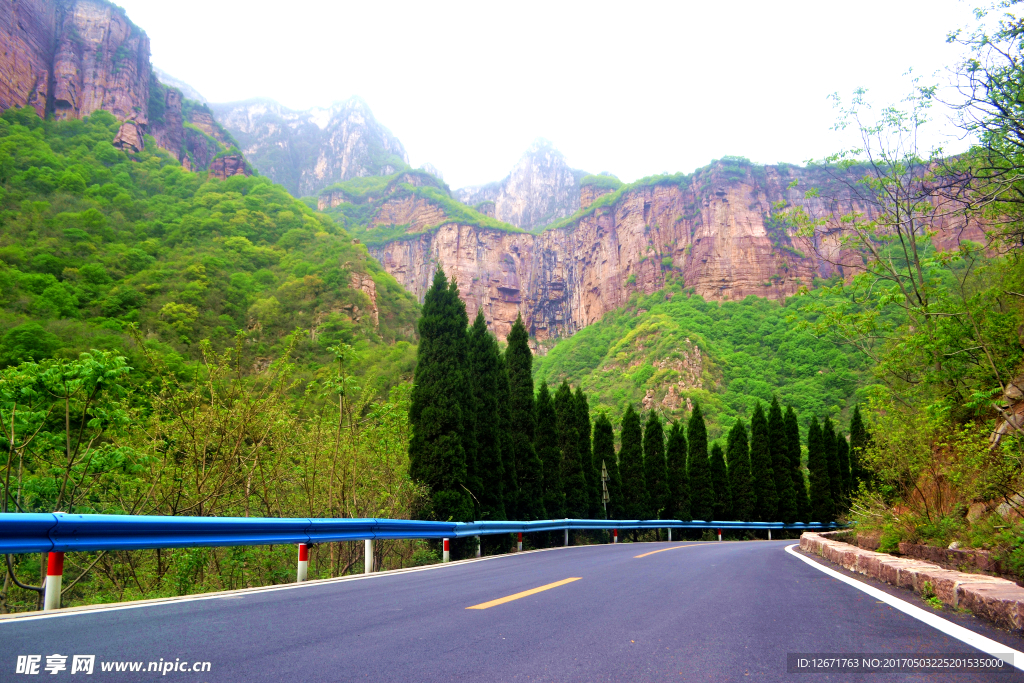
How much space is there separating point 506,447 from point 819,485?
3311cm

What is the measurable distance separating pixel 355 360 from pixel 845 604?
845 cm

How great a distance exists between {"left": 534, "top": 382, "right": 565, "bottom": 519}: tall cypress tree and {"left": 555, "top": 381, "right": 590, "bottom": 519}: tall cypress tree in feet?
3.50

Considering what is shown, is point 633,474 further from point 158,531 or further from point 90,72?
point 90,72

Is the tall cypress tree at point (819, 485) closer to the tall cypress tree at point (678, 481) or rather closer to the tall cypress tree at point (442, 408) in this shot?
the tall cypress tree at point (678, 481)

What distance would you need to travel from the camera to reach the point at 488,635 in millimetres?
3527

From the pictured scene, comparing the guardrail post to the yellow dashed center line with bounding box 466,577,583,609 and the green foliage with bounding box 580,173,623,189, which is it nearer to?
the yellow dashed center line with bounding box 466,577,583,609

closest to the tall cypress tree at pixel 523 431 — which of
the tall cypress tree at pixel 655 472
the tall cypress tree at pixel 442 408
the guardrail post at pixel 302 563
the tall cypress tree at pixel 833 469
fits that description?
Result: the tall cypress tree at pixel 442 408

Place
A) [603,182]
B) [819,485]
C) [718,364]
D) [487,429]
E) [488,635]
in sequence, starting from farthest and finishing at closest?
1. [603,182]
2. [718,364]
3. [819,485]
4. [487,429]
5. [488,635]

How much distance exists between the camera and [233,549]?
27.9ft

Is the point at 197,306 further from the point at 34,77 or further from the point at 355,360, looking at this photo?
the point at 34,77

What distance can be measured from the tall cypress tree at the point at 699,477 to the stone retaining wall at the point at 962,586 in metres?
30.4

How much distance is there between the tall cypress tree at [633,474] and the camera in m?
32.6

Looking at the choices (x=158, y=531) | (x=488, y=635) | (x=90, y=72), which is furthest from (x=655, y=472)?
(x=90, y=72)

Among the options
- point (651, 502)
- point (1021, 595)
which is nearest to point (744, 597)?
point (1021, 595)
